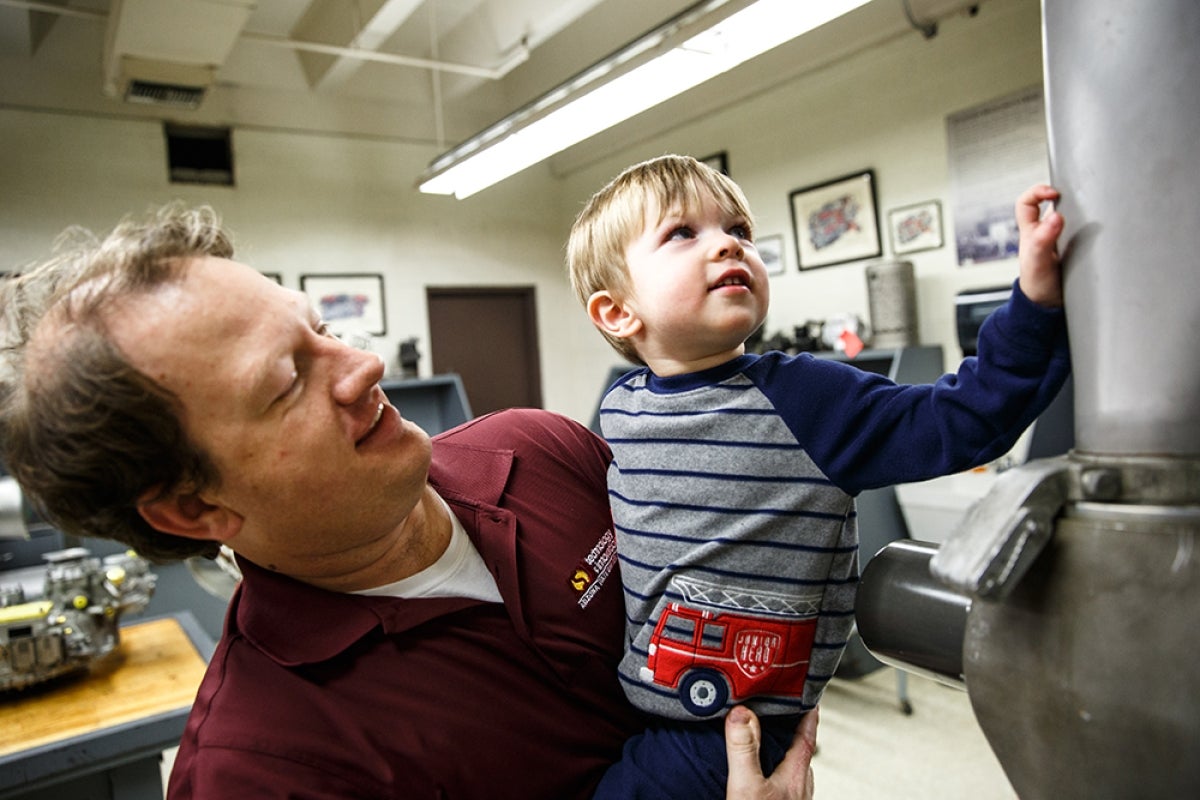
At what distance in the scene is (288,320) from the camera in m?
0.88

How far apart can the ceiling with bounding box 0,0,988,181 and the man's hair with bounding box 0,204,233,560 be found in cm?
380

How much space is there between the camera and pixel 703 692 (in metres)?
0.92

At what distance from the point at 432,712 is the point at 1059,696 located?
0.68m

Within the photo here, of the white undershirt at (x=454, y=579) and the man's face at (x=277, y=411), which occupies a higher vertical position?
the man's face at (x=277, y=411)

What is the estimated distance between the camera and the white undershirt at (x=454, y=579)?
99 centimetres

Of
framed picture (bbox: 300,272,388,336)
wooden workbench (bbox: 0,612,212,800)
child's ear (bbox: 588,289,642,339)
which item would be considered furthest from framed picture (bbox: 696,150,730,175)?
child's ear (bbox: 588,289,642,339)

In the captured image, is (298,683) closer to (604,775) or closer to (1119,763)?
(604,775)

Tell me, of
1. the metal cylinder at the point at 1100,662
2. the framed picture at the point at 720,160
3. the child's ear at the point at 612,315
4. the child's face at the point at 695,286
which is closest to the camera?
the metal cylinder at the point at 1100,662

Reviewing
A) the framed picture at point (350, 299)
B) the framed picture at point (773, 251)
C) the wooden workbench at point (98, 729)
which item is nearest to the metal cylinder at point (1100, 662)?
the wooden workbench at point (98, 729)

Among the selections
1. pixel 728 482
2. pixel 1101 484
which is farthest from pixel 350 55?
pixel 1101 484

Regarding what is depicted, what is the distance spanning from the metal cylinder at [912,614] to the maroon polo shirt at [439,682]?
0.46 metres

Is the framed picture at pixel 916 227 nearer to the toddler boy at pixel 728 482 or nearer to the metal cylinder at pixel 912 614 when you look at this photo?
the toddler boy at pixel 728 482

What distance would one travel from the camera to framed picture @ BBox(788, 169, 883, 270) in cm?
497

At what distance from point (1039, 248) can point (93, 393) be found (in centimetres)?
85
